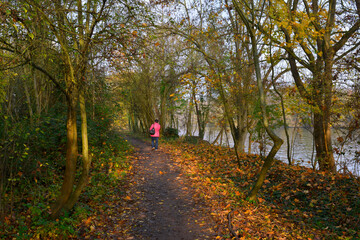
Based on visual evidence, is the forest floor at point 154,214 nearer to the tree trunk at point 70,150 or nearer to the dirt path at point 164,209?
the dirt path at point 164,209

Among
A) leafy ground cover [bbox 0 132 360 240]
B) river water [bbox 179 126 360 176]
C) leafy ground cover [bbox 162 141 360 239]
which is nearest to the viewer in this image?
leafy ground cover [bbox 0 132 360 240]

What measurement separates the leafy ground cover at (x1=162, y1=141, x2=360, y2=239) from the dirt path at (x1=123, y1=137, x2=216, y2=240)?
0.41m

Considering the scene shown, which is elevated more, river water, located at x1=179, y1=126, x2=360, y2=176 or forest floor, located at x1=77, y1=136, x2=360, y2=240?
river water, located at x1=179, y1=126, x2=360, y2=176

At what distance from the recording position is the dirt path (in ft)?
16.8

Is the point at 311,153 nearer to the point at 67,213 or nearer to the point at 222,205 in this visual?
the point at 222,205

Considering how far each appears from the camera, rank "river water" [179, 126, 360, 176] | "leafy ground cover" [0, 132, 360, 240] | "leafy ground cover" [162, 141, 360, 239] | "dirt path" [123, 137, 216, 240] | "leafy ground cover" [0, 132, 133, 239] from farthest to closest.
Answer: "river water" [179, 126, 360, 176] → "leafy ground cover" [162, 141, 360, 239] → "dirt path" [123, 137, 216, 240] → "leafy ground cover" [0, 132, 360, 240] → "leafy ground cover" [0, 132, 133, 239]

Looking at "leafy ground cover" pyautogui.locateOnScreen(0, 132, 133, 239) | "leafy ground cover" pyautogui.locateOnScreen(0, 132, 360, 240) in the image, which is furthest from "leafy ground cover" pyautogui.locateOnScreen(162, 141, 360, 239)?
"leafy ground cover" pyautogui.locateOnScreen(0, 132, 133, 239)

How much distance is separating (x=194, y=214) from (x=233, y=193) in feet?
6.84

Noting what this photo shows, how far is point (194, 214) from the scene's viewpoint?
591 centimetres

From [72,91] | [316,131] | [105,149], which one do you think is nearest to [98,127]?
[105,149]

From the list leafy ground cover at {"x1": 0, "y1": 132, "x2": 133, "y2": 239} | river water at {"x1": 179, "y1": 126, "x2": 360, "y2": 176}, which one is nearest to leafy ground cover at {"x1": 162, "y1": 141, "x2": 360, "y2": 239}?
river water at {"x1": 179, "y1": 126, "x2": 360, "y2": 176}

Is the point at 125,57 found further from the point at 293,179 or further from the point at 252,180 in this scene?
the point at 293,179

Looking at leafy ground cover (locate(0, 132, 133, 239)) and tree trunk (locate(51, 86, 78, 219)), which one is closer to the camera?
leafy ground cover (locate(0, 132, 133, 239))

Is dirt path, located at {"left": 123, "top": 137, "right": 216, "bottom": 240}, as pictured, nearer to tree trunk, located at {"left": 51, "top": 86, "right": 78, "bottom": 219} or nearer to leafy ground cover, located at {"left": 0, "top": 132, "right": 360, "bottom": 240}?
leafy ground cover, located at {"left": 0, "top": 132, "right": 360, "bottom": 240}
